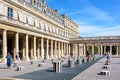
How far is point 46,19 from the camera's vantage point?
58031 millimetres

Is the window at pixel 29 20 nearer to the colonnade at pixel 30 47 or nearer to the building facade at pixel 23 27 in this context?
the building facade at pixel 23 27

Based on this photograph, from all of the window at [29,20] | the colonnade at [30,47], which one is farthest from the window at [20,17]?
the colonnade at [30,47]

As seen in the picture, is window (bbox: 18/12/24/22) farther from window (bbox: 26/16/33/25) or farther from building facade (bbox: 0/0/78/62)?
window (bbox: 26/16/33/25)

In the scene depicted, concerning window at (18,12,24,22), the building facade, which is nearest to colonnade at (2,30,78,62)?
the building facade

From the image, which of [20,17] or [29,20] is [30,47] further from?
[20,17]

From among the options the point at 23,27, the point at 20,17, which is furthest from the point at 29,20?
the point at 23,27

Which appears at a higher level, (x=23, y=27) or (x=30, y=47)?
(x=23, y=27)

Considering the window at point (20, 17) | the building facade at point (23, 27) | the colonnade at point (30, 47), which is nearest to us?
the building facade at point (23, 27)

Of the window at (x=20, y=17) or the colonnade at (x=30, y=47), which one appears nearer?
the colonnade at (x=30, y=47)

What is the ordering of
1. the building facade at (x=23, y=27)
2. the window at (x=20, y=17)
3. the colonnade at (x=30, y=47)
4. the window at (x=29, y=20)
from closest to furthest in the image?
the building facade at (x=23, y=27)
the colonnade at (x=30, y=47)
the window at (x=20, y=17)
the window at (x=29, y=20)

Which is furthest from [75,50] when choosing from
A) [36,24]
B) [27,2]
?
[27,2]

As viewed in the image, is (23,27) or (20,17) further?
(20,17)

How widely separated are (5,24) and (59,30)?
131 feet

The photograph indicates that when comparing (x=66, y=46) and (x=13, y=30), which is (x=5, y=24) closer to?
(x=13, y=30)
